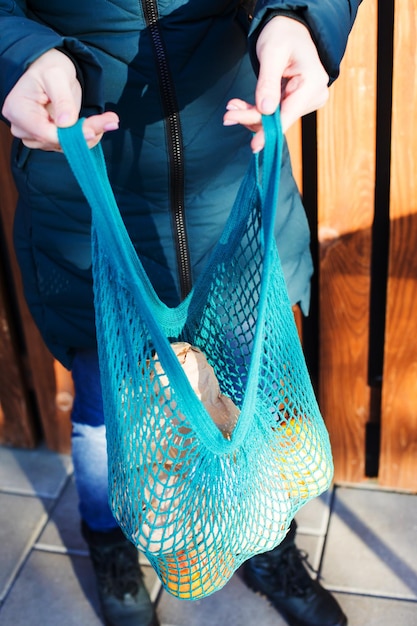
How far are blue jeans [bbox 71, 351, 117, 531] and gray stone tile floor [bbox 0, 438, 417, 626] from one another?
249 mm

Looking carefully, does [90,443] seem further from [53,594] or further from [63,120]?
[63,120]

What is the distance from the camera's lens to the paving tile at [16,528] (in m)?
2.15

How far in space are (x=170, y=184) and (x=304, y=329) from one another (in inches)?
32.4

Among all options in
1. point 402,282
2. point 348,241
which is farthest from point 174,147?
point 402,282

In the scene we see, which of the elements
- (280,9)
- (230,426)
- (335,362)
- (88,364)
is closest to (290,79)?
A: (280,9)

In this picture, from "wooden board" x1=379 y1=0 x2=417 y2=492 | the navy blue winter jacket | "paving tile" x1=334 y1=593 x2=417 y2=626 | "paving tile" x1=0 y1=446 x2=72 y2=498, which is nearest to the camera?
the navy blue winter jacket

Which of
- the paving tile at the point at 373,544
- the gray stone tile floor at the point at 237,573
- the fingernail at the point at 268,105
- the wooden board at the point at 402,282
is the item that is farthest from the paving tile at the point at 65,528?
the fingernail at the point at 268,105

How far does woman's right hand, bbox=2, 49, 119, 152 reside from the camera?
3.69 feet

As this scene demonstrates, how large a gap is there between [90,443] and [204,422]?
745mm

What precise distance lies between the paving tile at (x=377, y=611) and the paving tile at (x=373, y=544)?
0.02 meters

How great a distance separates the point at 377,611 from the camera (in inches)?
77.0

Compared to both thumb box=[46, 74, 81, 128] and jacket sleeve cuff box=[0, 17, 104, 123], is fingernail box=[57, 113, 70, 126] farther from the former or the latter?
jacket sleeve cuff box=[0, 17, 104, 123]

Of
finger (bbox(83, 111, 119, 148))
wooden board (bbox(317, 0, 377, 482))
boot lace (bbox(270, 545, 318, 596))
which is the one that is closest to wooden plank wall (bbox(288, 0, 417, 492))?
wooden board (bbox(317, 0, 377, 482))

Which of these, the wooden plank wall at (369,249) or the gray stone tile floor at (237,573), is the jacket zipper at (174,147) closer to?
the wooden plank wall at (369,249)
